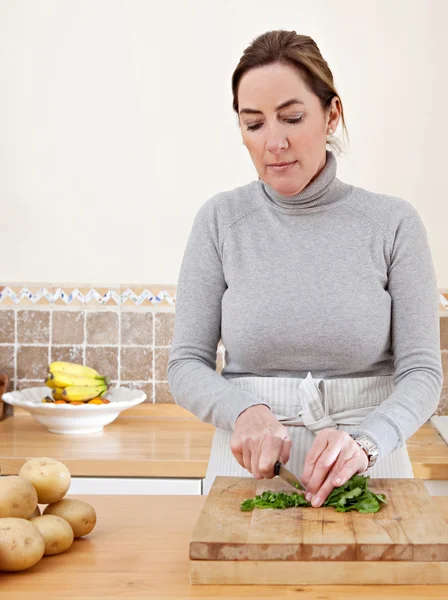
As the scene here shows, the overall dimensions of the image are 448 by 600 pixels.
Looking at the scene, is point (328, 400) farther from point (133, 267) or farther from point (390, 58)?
point (390, 58)

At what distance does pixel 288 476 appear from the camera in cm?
125

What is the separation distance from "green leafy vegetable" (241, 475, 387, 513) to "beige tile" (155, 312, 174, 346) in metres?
1.77

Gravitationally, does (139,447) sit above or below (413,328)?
below

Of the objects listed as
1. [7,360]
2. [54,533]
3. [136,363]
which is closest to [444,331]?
[136,363]

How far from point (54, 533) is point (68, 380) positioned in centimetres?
165

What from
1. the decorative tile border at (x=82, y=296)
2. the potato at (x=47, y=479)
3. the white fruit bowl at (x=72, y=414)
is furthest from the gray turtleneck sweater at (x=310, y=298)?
the decorative tile border at (x=82, y=296)

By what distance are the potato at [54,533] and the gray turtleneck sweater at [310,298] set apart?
400 mm

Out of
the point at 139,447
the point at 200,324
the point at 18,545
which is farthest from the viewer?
the point at 139,447

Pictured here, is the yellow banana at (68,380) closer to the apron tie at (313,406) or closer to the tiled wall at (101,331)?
the tiled wall at (101,331)

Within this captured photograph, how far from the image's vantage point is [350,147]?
2.88m

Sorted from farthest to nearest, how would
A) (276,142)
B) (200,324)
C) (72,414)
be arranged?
(72,414)
(200,324)
(276,142)

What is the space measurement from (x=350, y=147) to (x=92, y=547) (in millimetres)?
2050

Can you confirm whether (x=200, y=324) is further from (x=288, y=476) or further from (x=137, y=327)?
(x=137, y=327)

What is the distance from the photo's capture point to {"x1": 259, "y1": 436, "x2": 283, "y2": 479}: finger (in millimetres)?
1242
